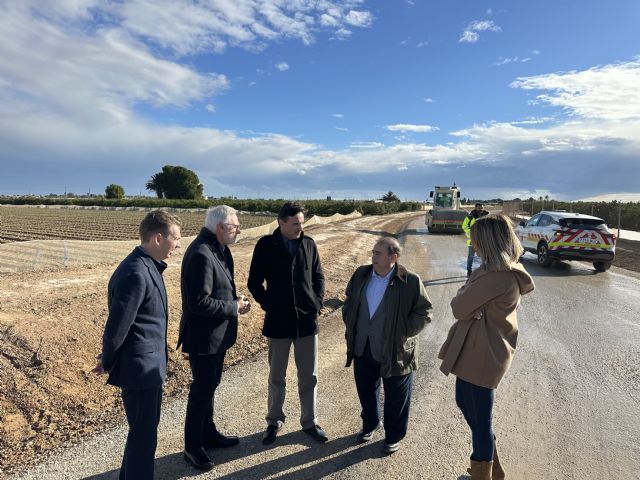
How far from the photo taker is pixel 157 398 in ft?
8.82

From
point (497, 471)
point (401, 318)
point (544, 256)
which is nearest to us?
point (497, 471)

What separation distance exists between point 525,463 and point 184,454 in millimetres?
2659

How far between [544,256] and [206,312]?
517 inches

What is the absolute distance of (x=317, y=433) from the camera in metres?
3.57

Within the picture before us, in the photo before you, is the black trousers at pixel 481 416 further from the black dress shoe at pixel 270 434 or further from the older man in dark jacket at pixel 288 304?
the black dress shoe at pixel 270 434

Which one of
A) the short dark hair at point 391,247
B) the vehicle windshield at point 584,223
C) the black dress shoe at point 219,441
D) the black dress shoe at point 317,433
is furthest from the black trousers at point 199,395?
the vehicle windshield at point 584,223

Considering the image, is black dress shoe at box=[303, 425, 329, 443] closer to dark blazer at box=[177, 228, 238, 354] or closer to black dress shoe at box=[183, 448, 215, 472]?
black dress shoe at box=[183, 448, 215, 472]

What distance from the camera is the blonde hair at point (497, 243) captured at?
105 inches

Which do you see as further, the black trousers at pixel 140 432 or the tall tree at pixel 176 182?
the tall tree at pixel 176 182

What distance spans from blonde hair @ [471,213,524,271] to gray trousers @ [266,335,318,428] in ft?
5.36

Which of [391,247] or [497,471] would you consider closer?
[497,471]

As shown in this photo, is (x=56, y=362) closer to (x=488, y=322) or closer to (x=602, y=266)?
(x=488, y=322)

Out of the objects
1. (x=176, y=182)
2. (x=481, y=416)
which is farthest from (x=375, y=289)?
(x=176, y=182)

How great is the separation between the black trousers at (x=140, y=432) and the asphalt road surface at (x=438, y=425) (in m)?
0.50
